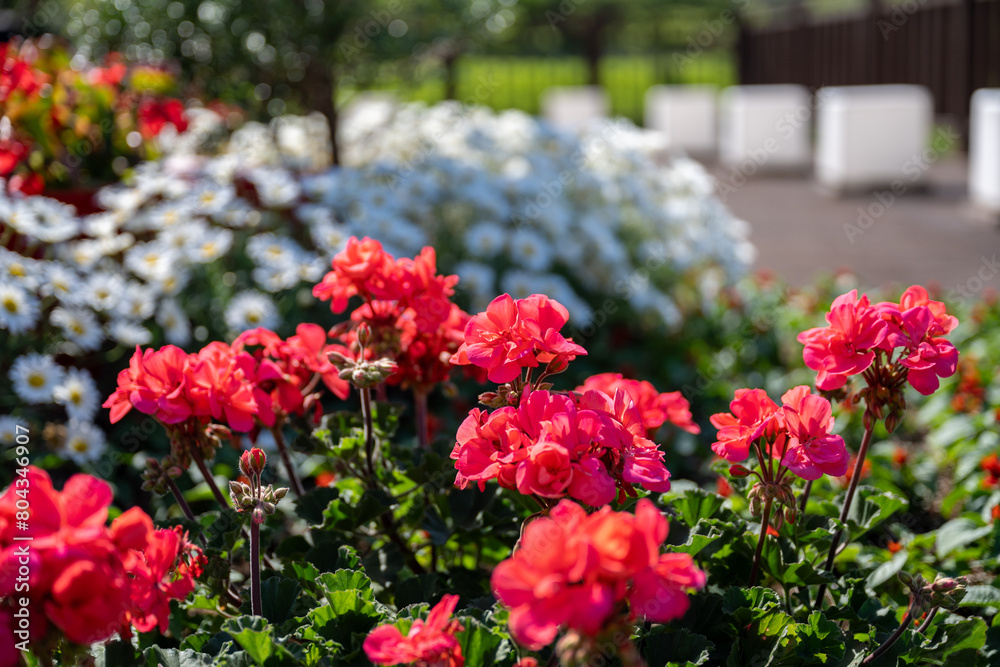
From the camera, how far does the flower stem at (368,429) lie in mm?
1372

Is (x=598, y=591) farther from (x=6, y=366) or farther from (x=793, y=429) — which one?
(x=6, y=366)

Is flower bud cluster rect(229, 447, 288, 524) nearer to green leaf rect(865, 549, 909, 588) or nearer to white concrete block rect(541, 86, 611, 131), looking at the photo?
green leaf rect(865, 549, 909, 588)

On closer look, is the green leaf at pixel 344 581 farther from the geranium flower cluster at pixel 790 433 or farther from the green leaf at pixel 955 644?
the green leaf at pixel 955 644

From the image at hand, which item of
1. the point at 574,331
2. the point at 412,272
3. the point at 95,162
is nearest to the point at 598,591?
the point at 412,272

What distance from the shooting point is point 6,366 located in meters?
2.66

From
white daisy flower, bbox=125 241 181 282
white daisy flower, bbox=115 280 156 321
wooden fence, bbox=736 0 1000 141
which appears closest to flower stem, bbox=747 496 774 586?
white daisy flower, bbox=115 280 156 321

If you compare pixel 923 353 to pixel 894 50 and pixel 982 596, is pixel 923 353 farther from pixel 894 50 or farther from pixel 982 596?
pixel 894 50

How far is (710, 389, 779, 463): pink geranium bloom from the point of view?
1166 mm

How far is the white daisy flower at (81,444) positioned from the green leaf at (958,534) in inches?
83.6

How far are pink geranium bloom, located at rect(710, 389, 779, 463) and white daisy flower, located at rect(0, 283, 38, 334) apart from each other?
195 centimetres

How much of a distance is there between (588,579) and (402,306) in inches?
30.6

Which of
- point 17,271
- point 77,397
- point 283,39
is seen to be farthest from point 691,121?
point 77,397

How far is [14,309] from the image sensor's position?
238 centimetres

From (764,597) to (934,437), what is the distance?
190 centimetres
